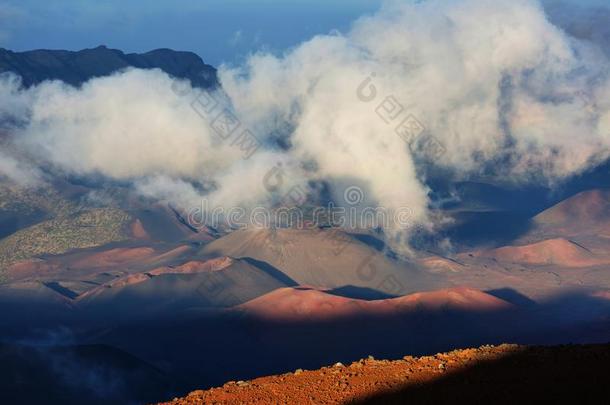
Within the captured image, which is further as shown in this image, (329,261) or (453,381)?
(329,261)

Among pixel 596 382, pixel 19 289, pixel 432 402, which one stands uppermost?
pixel 596 382

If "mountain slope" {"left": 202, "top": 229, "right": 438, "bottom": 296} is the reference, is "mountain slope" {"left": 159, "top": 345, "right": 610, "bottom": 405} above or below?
above

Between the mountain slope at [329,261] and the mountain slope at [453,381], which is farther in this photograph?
the mountain slope at [329,261]

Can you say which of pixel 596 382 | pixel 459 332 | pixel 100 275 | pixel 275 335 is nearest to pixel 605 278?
pixel 459 332

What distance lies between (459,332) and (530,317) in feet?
65.1

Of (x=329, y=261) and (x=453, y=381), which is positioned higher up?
(x=453, y=381)

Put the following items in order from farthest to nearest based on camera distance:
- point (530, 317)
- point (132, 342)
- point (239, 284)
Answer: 1. point (239, 284)
2. point (530, 317)
3. point (132, 342)

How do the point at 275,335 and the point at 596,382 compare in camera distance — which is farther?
the point at 275,335

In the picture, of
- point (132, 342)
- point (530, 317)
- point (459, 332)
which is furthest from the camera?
point (530, 317)

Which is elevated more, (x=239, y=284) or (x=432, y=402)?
(x=432, y=402)

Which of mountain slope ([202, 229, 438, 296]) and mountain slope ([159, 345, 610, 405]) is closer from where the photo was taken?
mountain slope ([159, 345, 610, 405])

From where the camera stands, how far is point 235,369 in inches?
4525

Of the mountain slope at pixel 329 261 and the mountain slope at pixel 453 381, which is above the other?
the mountain slope at pixel 453 381

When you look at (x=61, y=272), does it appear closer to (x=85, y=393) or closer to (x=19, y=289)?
(x=19, y=289)
